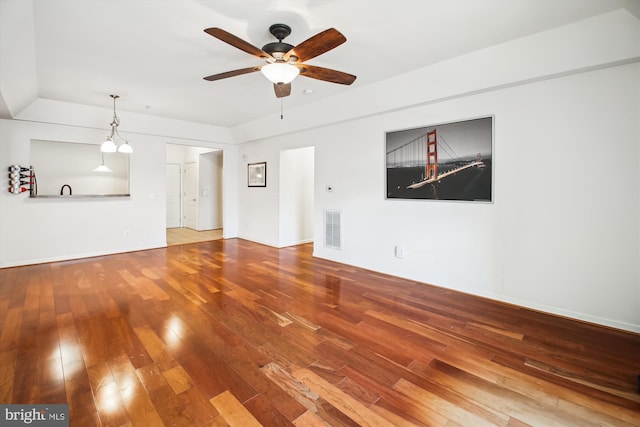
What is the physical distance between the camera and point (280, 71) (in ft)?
8.46

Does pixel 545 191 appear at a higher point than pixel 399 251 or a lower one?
higher

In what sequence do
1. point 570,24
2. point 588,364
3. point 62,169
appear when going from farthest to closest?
point 62,169
point 570,24
point 588,364

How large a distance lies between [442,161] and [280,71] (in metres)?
2.29

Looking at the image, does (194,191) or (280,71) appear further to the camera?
(194,191)

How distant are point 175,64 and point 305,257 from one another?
352 centimetres

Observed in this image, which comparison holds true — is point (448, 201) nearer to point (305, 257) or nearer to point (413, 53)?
point (413, 53)

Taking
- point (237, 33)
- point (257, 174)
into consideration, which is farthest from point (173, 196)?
point (237, 33)

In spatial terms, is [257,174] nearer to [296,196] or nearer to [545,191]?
[296,196]

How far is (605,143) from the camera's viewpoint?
2725 mm

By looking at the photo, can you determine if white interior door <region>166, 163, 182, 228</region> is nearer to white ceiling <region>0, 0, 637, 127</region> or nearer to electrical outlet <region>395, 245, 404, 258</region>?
white ceiling <region>0, 0, 637, 127</region>

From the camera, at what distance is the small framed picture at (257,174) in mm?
6633

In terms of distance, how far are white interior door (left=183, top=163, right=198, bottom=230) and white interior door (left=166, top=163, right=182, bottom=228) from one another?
0.70 feet

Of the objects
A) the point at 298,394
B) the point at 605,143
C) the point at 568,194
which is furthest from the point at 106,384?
the point at 605,143

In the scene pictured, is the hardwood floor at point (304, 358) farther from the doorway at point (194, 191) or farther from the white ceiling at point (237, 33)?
the doorway at point (194, 191)
